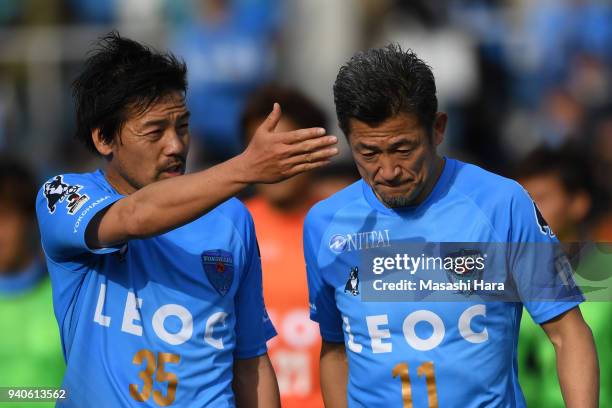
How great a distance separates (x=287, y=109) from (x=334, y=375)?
2.15 meters

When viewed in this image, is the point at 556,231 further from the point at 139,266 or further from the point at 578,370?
the point at 139,266

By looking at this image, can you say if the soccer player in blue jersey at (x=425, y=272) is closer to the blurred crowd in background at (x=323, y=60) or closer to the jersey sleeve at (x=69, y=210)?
the jersey sleeve at (x=69, y=210)

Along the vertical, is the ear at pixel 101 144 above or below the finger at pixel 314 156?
above

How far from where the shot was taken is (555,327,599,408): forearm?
14.6ft

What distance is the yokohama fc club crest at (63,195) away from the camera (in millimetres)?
4379

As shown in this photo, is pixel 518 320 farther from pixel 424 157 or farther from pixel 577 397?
pixel 424 157

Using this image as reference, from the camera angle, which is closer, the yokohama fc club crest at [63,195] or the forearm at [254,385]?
the yokohama fc club crest at [63,195]

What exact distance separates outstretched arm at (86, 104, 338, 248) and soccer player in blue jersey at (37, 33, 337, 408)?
0.07 ft

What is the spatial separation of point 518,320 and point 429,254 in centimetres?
42

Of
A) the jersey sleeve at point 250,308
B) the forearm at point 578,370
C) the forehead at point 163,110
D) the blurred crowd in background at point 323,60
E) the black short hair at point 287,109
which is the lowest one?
the forearm at point 578,370

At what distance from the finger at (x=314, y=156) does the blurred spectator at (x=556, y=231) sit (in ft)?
6.43

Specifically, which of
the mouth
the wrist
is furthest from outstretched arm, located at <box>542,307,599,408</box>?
the mouth

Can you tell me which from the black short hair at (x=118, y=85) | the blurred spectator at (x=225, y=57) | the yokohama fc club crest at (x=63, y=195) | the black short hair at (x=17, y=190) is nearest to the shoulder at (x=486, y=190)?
the black short hair at (x=118, y=85)

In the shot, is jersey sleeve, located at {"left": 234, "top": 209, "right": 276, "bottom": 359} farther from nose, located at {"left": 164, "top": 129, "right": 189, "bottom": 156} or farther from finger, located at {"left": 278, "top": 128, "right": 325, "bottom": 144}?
finger, located at {"left": 278, "top": 128, "right": 325, "bottom": 144}
